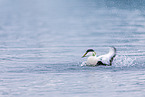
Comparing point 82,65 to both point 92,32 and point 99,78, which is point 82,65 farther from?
point 92,32

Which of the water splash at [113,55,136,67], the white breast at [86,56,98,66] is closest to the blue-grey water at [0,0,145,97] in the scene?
the water splash at [113,55,136,67]

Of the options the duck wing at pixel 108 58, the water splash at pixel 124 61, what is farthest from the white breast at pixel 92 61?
the water splash at pixel 124 61

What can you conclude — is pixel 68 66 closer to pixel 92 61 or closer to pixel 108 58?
pixel 92 61

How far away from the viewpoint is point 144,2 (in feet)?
194

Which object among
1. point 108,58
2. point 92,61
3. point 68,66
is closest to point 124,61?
point 108,58

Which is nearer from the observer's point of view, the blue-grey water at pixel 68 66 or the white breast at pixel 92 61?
the blue-grey water at pixel 68 66

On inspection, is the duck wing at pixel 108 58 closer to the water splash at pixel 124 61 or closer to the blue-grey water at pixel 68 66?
the blue-grey water at pixel 68 66

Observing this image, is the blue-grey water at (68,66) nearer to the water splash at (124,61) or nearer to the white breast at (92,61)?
the water splash at (124,61)

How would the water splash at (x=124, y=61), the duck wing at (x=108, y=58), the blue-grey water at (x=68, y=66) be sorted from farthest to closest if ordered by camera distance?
the water splash at (x=124, y=61)
the duck wing at (x=108, y=58)
the blue-grey water at (x=68, y=66)

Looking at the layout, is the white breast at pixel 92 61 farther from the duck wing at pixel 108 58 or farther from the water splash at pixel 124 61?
the water splash at pixel 124 61

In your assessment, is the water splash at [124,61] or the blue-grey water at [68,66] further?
the water splash at [124,61]

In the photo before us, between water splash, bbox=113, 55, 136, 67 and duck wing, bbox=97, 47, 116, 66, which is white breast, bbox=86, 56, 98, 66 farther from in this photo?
water splash, bbox=113, 55, 136, 67

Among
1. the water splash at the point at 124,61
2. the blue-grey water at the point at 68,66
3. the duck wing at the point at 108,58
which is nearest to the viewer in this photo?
the blue-grey water at the point at 68,66

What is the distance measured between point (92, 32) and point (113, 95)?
14710mm
